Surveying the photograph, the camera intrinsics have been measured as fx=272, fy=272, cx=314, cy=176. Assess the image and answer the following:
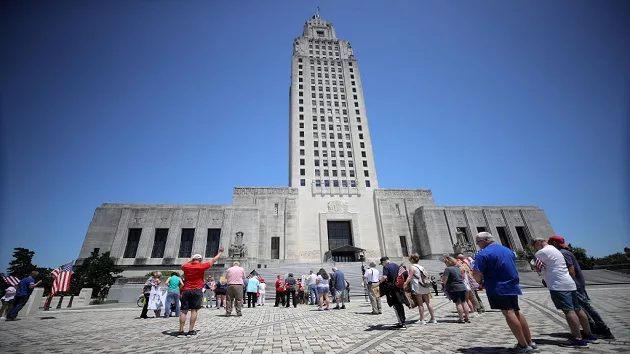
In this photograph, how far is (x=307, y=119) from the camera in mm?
48656


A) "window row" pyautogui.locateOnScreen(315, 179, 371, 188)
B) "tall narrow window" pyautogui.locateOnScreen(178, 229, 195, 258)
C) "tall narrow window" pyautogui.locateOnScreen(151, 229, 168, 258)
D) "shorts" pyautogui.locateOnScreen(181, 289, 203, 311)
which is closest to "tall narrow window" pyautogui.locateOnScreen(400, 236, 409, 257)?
"window row" pyautogui.locateOnScreen(315, 179, 371, 188)

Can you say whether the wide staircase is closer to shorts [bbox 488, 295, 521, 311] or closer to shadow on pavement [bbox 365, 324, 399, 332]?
shadow on pavement [bbox 365, 324, 399, 332]

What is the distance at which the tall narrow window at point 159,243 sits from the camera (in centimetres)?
3556

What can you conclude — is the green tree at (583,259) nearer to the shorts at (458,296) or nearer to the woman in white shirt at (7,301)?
the shorts at (458,296)

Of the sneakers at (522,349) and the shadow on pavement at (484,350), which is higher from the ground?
the sneakers at (522,349)

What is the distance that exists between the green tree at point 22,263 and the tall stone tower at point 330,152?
93.2ft

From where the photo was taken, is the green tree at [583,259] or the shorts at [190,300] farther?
the green tree at [583,259]

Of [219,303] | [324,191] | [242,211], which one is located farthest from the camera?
[324,191]

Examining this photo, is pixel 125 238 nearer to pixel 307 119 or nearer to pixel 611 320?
pixel 307 119

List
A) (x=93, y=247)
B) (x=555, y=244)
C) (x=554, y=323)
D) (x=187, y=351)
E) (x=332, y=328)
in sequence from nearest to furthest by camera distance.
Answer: (x=187, y=351), (x=555, y=244), (x=554, y=323), (x=332, y=328), (x=93, y=247)

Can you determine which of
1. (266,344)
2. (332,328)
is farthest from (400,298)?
(266,344)

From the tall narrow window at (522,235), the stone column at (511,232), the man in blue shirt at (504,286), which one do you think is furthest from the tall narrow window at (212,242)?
the tall narrow window at (522,235)

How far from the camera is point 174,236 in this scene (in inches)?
1414

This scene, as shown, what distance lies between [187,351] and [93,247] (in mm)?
39070
